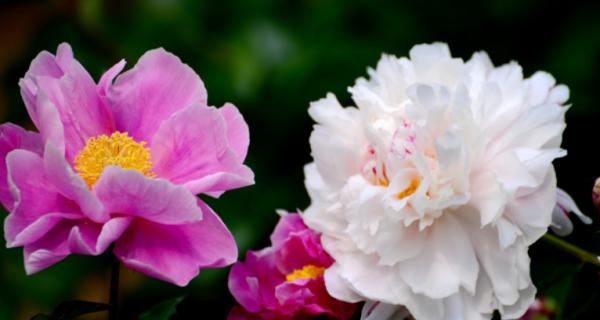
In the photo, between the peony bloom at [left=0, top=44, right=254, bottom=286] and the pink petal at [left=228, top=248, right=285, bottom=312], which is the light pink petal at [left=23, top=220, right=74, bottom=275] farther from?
the pink petal at [left=228, top=248, right=285, bottom=312]

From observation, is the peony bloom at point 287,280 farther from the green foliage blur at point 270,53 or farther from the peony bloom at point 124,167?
the green foliage blur at point 270,53

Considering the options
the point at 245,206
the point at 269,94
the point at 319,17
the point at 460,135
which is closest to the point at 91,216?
the point at 460,135

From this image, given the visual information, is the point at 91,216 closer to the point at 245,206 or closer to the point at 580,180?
the point at 580,180

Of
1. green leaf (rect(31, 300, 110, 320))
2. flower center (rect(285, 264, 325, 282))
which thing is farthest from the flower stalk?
flower center (rect(285, 264, 325, 282))

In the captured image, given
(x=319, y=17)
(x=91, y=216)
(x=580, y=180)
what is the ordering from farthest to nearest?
(x=319, y=17) < (x=580, y=180) < (x=91, y=216)

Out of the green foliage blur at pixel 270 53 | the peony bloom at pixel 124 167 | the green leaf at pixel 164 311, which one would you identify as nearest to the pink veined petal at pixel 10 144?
the peony bloom at pixel 124 167

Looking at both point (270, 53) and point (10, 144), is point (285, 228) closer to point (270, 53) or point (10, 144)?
point (10, 144)

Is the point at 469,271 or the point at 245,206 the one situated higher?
the point at 469,271
